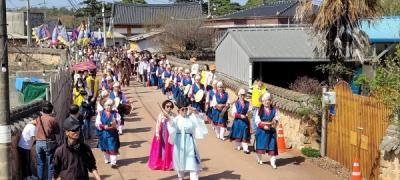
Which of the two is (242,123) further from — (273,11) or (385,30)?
(273,11)

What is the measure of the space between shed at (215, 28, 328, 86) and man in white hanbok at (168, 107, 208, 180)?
11.1 m

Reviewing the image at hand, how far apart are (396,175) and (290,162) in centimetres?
359

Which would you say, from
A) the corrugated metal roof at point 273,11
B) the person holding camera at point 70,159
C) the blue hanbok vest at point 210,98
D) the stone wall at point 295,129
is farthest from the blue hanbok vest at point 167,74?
the person holding camera at point 70,159

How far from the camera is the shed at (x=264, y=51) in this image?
2319 cm

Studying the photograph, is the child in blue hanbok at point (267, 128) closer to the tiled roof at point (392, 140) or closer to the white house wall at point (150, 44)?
the tiled roof at point (392, 140)

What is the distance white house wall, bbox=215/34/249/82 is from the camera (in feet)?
77.4

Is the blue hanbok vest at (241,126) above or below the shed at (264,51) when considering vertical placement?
below

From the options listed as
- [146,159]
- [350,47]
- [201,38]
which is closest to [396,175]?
[146,159]

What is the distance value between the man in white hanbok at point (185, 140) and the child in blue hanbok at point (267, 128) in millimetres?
1981

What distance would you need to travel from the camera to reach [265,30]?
2584cm

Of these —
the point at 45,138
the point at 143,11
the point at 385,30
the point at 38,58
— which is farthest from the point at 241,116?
the point at 143,11

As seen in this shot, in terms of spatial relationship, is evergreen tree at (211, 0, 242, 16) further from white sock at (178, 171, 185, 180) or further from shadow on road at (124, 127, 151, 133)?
white sock at (178, 171, 185, 180)

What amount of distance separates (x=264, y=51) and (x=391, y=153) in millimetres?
13071

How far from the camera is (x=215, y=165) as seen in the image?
1337 centimetres
